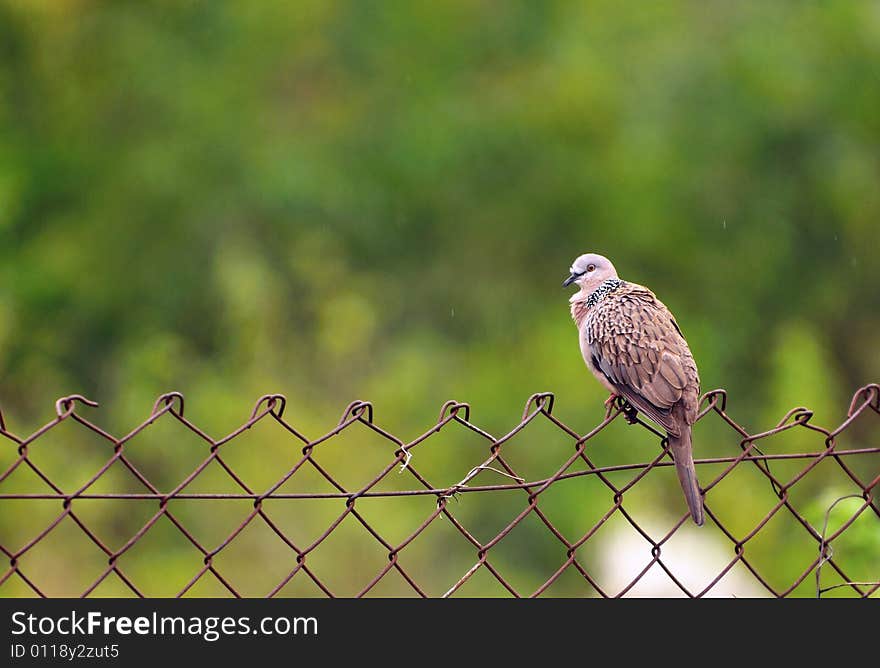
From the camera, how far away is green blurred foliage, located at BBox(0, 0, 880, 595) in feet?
26.7

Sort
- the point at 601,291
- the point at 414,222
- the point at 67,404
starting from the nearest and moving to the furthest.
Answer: the point at 67,404 → the point at 601,291 → the point at 414,222

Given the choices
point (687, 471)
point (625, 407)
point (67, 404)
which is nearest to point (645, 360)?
point (625, 407)

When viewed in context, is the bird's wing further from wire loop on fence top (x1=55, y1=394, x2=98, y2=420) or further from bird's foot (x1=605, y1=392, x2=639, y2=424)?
wire loop on fence top (x1=55, y1=394, x2=98, y2=420)

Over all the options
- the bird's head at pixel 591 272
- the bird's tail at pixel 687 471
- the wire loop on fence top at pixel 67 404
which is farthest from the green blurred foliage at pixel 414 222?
the wire loop on fence top at pixel 67 404

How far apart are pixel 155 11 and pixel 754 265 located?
291 inches

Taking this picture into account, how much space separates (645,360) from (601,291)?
0.58 meters

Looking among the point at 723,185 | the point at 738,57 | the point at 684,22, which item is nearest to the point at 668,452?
the point at 723,185

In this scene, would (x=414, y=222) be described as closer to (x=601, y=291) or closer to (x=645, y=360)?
(x=601, y=291)

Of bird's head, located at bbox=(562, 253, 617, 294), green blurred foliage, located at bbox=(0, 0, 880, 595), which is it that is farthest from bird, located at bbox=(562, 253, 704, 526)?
green blurred foliage, located at bbox=(0, 0, 880, 595)

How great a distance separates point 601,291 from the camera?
447 cm

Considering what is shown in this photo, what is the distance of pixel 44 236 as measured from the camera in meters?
12.3
